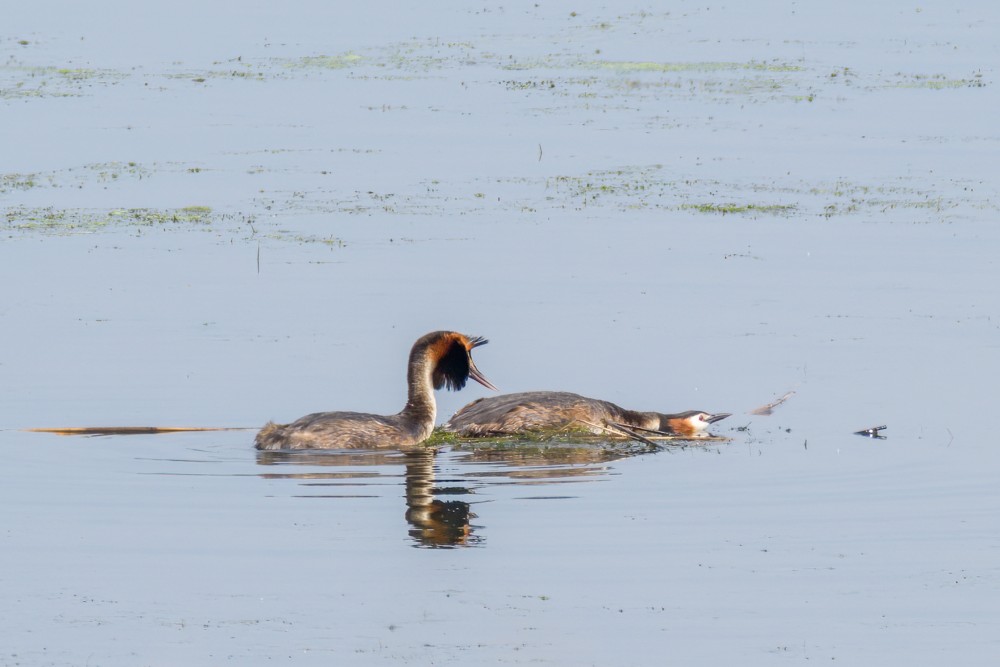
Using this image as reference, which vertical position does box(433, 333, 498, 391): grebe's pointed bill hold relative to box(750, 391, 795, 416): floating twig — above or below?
above

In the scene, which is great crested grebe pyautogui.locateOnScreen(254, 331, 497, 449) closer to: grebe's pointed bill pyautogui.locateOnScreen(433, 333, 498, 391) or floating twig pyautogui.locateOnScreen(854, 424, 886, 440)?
grebe's pointed bill pyautogui.locateOnScreen(433, 333, 498, 391)

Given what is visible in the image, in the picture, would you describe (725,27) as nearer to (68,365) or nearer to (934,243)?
(934,243)

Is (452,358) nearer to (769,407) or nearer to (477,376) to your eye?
(477,376)

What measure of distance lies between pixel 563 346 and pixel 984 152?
10.4 meters

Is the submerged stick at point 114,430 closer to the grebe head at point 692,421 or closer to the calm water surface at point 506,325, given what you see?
the calm water surface at point 506,325

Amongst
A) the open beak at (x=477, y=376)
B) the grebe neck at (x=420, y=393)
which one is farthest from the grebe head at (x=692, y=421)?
the grebe neck at (x=420, y=393)

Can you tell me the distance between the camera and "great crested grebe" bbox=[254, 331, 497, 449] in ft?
49.7

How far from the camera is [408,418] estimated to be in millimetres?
15883

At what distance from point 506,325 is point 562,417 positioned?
2.57 meters

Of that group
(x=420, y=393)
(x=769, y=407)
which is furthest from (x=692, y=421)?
(x=420, y=393)

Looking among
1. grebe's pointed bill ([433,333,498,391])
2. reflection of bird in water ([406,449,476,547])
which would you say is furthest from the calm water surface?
grebe's pointed bill ([433,333,498,391])

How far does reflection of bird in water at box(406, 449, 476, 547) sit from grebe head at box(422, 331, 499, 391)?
1.42 metres

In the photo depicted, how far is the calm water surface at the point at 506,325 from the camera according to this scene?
11.0m

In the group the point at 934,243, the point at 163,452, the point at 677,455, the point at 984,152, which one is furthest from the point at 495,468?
the point at 984,152
